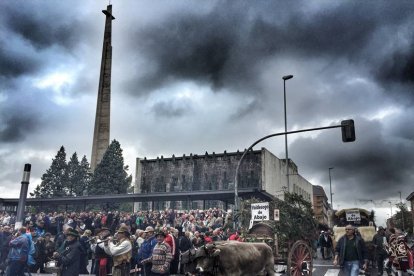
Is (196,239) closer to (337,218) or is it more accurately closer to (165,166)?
(337,218)

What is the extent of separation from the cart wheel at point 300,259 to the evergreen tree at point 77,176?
6783 cm

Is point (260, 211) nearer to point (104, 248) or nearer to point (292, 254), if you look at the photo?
point (292, 254)

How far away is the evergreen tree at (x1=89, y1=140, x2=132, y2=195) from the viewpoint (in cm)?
6412

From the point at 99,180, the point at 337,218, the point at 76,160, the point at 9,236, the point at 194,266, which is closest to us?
the point at 194,266

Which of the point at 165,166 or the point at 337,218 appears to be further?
the point at 165,166

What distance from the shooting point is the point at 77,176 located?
76.4 m

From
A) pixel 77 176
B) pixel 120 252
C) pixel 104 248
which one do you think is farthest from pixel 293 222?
pixel 77 176

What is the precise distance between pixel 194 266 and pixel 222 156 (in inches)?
1783

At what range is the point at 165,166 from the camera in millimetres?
55875

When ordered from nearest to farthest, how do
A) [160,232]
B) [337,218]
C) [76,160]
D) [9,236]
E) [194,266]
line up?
1. [194,266]
2. [160,232]
3. [9,236]
4. [337,218]
5. [76,160]

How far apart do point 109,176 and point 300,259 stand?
187 feet

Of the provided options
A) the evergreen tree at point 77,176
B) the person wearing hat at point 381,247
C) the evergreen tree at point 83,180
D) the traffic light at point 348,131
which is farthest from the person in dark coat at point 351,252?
the evergreen tree at point 77,176

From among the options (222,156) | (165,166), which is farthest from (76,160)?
(222,156)

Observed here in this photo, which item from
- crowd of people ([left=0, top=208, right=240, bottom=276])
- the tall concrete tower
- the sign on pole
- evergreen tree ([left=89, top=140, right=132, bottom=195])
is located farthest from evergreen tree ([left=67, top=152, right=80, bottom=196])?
the sign on pole
